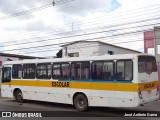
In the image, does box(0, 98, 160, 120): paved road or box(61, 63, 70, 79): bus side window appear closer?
box(0, 98, 160, 120): paved road

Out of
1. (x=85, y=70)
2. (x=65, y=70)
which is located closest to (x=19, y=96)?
(x=65, y=70)

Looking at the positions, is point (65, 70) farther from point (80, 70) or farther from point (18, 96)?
point (18, 96)

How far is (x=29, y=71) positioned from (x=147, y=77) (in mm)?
8038

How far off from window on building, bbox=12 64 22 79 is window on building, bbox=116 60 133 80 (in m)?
7.87

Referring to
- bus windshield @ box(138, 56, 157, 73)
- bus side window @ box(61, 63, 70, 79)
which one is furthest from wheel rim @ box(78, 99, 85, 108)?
bus windshield @ box(138, 56, 157, 73)

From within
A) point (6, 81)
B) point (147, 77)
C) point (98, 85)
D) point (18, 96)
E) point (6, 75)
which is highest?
point (6, 75)

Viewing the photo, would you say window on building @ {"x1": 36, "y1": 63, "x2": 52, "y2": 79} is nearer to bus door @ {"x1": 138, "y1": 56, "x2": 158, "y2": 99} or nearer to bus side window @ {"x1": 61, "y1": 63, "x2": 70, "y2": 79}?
bus side window @ {"x1": 61, "y1": 63, "x2": 70, "y2": 79}

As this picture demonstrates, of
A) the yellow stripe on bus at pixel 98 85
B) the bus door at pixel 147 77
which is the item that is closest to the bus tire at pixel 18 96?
the yellow stripe on bus at pixel 98 85

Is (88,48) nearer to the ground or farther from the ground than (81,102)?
farther from the ground

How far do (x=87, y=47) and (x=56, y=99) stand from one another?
66.1 ft

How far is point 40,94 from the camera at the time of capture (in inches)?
736

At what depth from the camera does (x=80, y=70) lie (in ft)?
54.3

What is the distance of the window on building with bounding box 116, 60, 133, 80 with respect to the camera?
14.3 metres

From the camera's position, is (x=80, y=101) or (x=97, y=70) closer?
(x=97, y=70)
